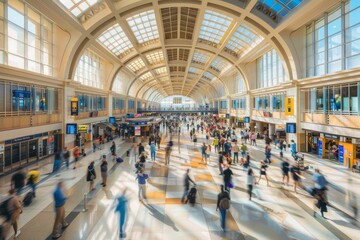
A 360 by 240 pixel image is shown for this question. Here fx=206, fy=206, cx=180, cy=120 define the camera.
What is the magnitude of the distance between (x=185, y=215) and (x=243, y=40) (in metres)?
23.2

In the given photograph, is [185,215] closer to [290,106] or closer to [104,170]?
[104,170]

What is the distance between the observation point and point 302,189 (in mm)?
9312

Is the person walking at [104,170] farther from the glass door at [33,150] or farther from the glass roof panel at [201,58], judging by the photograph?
the glass roof panel at [201,58]

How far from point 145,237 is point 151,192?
3.17 metres

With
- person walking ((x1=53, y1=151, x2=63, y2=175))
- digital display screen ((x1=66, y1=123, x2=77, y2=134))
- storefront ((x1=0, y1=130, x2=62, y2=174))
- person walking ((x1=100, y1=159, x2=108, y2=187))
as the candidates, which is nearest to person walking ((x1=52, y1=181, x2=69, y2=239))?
person walking ((x1=100, y1=159, x2=108, y2=187))

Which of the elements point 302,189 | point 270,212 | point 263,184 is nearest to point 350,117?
point 302,189

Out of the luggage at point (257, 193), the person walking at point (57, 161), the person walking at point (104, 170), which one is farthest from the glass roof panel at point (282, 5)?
the person walking at point (57, 161)

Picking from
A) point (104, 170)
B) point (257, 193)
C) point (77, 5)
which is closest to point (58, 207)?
point (104, 170)

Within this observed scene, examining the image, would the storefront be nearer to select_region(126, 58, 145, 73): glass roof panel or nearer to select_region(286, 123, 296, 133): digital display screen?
select_region(286, 123, 296, 133): digital display screen

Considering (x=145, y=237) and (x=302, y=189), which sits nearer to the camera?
(x=145, y=237)

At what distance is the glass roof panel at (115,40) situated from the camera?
22.5 meters

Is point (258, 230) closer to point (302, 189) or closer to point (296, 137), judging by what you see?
point (302, 189)

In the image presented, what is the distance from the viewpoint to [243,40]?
2478cm

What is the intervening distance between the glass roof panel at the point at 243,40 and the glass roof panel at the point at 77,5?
14.6m
